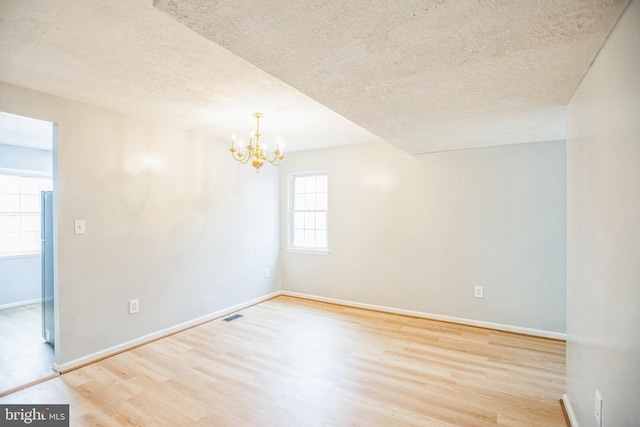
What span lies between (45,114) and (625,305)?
12.8ft

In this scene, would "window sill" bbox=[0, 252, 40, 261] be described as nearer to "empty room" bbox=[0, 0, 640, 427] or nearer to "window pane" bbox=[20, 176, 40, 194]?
"empty room" bbox=[0, 0, 640, 427]

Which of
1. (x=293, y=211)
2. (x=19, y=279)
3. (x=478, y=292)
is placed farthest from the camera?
(x=293, y=211)

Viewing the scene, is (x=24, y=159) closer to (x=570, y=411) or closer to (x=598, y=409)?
(x=598, y=409)

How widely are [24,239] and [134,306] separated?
3.15m

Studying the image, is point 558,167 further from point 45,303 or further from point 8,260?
point 8,260

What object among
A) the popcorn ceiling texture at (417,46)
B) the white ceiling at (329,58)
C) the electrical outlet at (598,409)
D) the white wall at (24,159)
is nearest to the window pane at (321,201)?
the white ceiling at (329,58)

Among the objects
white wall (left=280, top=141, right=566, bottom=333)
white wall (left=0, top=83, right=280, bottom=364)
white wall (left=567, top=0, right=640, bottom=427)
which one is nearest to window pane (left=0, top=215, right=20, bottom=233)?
white wall (left=0, top=83, right=280, bottom=364)

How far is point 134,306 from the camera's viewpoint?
317 cm

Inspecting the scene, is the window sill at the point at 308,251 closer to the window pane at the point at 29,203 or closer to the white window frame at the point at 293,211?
the white window frame at the point at 293,211

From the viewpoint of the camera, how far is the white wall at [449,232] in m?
3.33

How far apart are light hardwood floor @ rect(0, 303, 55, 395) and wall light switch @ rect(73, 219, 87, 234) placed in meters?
1.21

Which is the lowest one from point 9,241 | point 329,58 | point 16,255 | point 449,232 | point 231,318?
point 231,318

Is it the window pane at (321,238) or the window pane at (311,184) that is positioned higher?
the window pane at (311,184)

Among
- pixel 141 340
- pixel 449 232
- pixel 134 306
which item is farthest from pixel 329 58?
pixel 141 340
